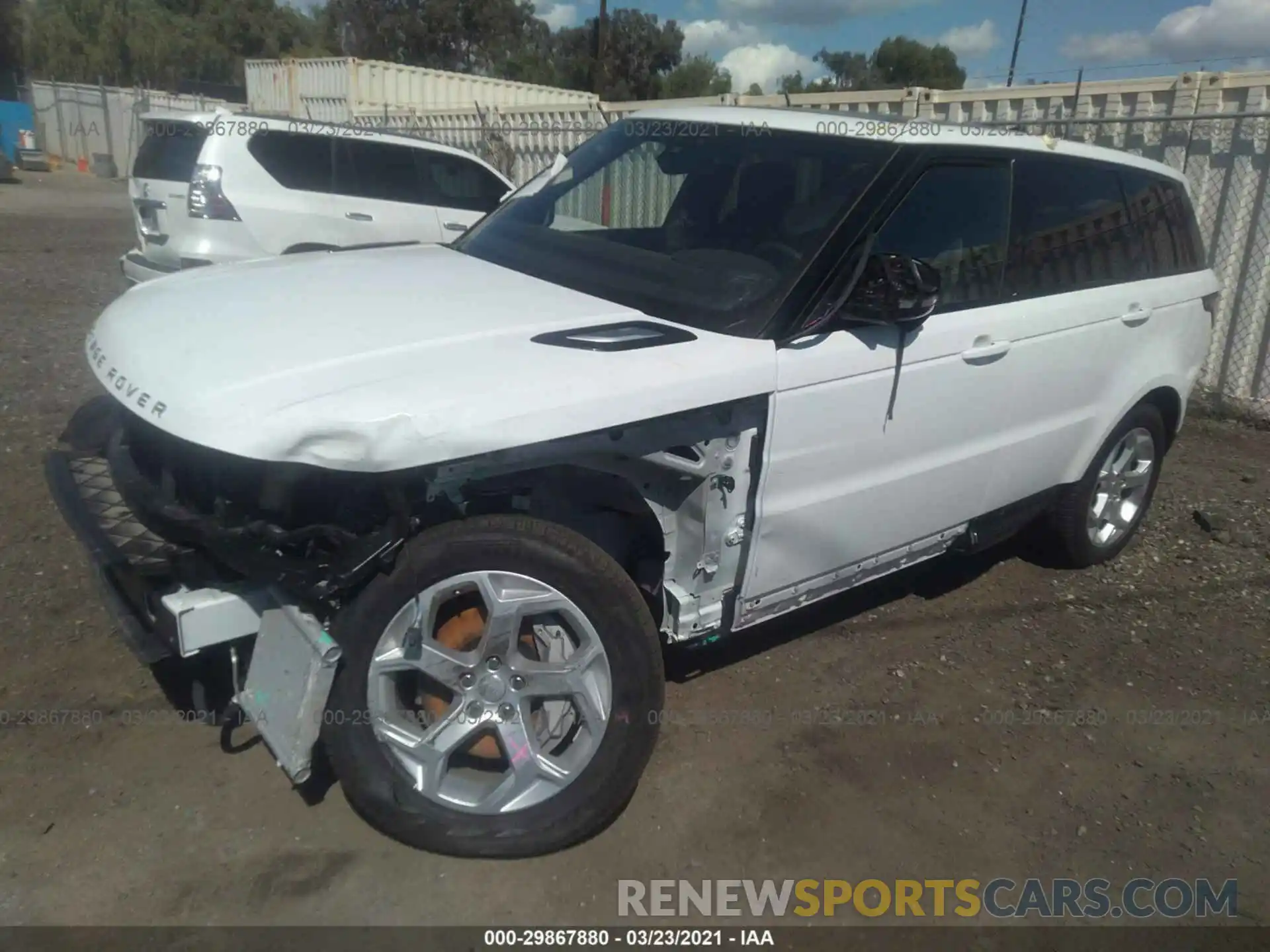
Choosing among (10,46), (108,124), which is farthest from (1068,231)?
(10,46)

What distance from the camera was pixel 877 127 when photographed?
3.56 metres

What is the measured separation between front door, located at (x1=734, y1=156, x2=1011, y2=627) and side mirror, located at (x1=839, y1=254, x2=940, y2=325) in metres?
0.09

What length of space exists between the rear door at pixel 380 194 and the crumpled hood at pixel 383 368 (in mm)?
5276

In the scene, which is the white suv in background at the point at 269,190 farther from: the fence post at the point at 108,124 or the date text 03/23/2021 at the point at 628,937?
the fence post at the point at 108,124

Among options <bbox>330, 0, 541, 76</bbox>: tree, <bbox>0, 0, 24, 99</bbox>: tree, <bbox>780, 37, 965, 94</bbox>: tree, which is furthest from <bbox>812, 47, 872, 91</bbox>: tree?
<bbox>0, 0, 24, 99</bbox>: tree

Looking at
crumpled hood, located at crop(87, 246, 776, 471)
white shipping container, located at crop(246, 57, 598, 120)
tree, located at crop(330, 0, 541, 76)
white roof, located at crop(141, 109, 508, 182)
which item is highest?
tree, located at crop(330, 0, 541, 76)

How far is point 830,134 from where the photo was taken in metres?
3.55

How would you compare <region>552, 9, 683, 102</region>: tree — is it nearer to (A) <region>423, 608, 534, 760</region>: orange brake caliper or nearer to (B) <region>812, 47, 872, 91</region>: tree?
(B) <region>812, 47, 872, 91</region>: tree

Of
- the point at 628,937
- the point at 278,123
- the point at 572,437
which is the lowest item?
the point at 628,937

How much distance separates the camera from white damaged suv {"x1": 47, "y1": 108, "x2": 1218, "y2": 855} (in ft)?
8.12

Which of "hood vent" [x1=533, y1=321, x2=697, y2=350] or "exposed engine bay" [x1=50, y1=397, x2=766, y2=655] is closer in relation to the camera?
"exposed engine bay" [x1=50, y1=397, x2=766, y2=655]

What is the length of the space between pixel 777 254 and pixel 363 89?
1795 centimetres

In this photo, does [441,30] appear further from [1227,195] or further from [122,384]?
[122,384]

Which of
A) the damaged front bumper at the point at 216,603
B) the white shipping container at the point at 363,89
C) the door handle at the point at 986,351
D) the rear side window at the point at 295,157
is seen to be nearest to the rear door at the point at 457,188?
the rear side window at the point at 295,157
